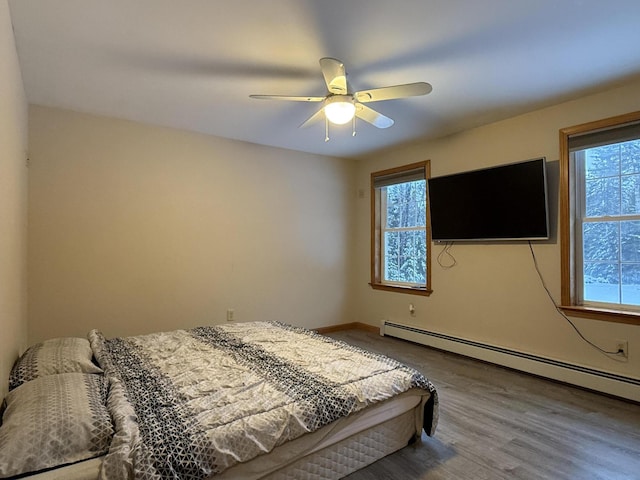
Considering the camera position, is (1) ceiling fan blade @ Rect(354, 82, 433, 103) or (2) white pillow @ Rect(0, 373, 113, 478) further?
(1) ceiling fan blade @ Rect(354, 82, 433, 103)

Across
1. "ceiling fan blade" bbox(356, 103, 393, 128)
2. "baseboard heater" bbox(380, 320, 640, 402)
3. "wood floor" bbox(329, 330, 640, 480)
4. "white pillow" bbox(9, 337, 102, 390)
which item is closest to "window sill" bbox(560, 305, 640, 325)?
"baseboard heater" bbox(380, 320, 640, 402)

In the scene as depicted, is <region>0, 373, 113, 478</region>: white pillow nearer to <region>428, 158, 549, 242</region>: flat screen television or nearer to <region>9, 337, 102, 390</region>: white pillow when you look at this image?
<region>9, 337, 102, 390</region>: white pillow

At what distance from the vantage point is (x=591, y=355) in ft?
9.71

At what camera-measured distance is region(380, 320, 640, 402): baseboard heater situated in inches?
109

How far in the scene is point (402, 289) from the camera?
4.59 metres

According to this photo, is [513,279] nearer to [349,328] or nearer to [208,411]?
[349,328]

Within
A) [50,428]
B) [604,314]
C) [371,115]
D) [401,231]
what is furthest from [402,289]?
[50,428]

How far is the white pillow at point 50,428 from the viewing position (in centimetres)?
120

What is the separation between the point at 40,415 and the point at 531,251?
3.69m

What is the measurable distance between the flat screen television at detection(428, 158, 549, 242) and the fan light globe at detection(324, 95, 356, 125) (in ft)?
6.09

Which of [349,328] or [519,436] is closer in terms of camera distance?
[519,436]

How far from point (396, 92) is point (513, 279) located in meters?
2.28

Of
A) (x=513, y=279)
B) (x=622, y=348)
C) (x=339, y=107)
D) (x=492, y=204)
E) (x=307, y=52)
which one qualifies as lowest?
(x=622, y=348)

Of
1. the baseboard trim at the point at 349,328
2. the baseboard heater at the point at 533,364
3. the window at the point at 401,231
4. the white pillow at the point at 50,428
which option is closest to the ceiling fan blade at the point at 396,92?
the window at the point at 401,231
